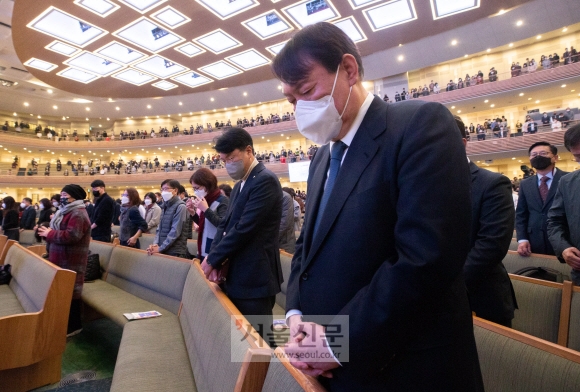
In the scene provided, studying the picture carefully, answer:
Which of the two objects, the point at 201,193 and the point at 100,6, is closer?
the point at 201,193

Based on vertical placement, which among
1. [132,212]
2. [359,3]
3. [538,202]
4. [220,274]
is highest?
[359,3]

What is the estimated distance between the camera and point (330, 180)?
1.03 metres

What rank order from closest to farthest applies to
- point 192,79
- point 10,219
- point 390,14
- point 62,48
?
point 10,219, point 390,14, point 62,48, point 192,79

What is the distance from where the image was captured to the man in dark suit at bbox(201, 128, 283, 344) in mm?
2086

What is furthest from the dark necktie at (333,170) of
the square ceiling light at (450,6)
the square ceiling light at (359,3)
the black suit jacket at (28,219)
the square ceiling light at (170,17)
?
the square ceiling light at (450,6)

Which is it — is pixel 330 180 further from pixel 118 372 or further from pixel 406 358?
pixel 118 372

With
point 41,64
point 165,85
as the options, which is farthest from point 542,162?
point 165,85

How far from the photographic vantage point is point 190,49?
1777cm

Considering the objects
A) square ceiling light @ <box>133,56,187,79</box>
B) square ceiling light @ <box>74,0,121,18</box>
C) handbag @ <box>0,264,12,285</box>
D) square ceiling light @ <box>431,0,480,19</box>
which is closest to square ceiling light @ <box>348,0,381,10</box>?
square ceiling light @ <box>431,0,480,19</box>

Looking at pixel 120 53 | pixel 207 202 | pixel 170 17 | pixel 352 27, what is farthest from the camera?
pixel 120 53

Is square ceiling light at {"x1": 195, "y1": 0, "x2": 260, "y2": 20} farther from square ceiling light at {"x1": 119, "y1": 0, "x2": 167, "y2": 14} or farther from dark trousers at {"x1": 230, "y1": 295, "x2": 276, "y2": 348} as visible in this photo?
dark trousers at {"x1": 230, "y1": 295, "x2": 276, "y2": 348}

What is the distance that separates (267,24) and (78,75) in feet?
41.0

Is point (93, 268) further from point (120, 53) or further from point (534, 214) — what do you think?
point (120, 53)

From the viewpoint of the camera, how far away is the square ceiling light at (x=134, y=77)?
66.8ft
